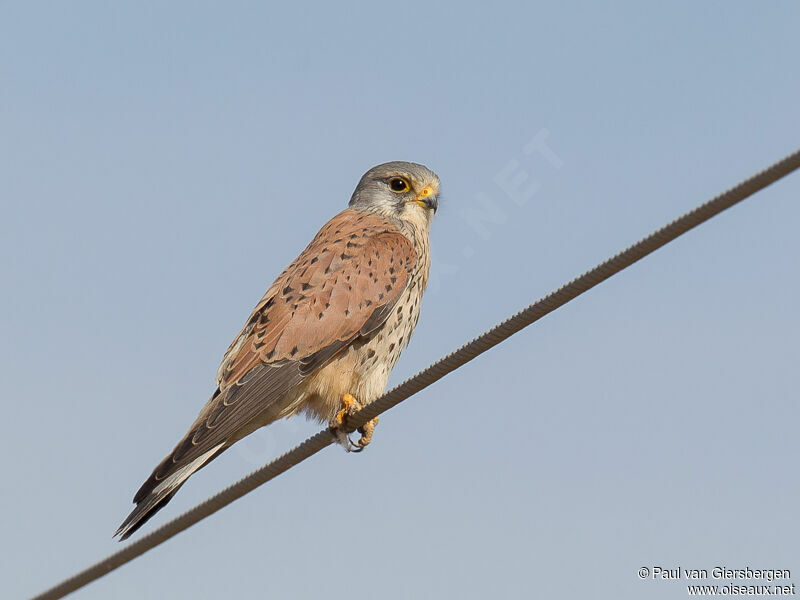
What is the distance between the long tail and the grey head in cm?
218

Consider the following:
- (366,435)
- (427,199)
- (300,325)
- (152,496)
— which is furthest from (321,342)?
(427,199)

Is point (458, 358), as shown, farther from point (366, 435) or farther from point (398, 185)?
point (398, 185)

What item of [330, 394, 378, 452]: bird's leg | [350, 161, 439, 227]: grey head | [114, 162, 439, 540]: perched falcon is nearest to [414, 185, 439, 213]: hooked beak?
[350, 161, 439, 227]: grey head

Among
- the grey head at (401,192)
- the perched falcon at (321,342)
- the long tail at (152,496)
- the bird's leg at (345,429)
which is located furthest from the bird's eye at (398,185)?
the long tail at (152,496)

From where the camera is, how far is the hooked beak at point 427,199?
6961 mm

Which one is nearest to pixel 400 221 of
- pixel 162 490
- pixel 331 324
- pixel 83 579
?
pixel 331 324

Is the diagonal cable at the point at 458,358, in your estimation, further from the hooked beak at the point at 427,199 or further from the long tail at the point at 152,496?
the hooked beak at the point at 427,199

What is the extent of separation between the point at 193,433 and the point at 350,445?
29.9 inches

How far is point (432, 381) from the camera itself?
4.17 m

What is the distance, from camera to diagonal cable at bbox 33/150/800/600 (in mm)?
3197

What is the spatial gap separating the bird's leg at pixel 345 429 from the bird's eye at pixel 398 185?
5.45ft

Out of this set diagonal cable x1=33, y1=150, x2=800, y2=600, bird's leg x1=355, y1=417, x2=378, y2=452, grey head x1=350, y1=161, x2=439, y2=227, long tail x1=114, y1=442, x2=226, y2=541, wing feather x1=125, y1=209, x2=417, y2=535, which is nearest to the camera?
diagonal cable x1=33, y1=150, x2=800, y2=600

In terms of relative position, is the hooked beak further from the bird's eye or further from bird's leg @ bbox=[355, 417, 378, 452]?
bird's leg @ bbox=[355, 417, 378, 452]

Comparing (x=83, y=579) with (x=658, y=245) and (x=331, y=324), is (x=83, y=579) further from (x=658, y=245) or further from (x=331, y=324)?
(x=658, y=245)
